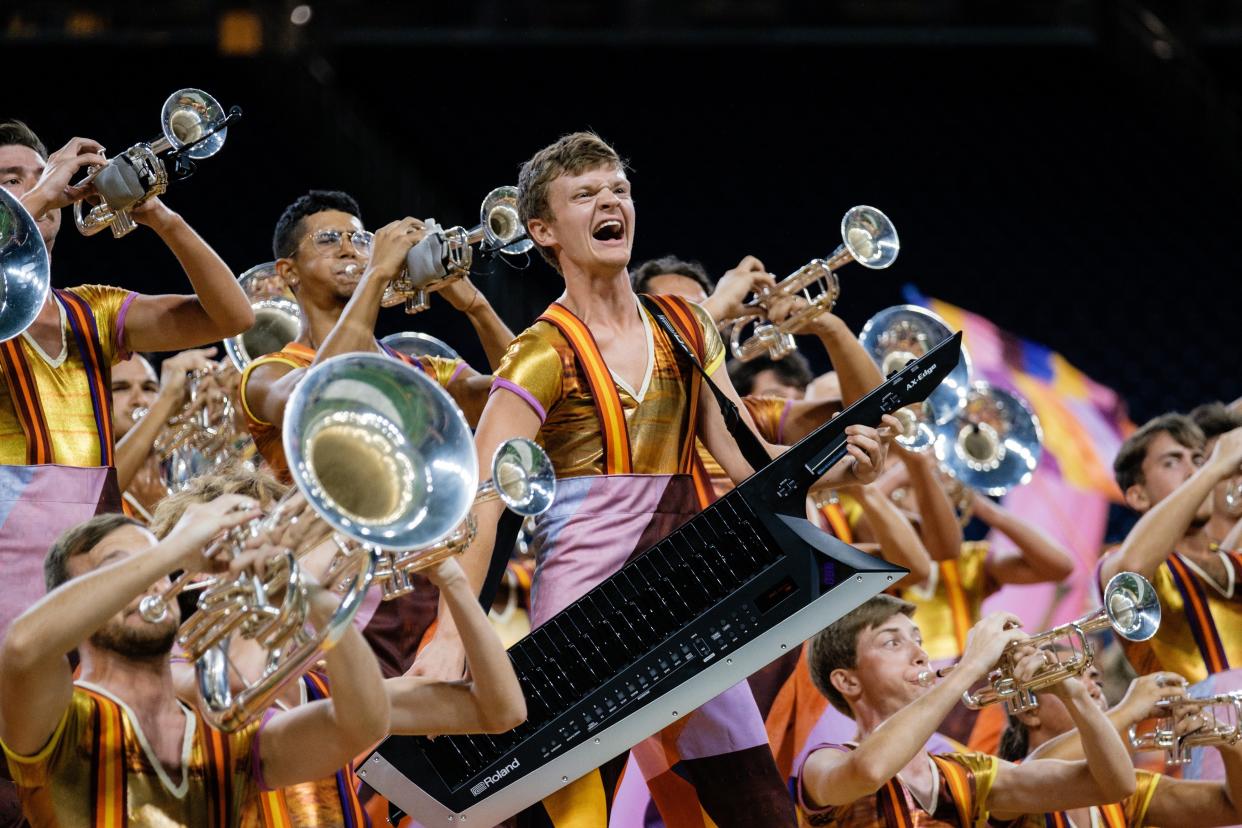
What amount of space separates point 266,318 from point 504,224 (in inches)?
37.6

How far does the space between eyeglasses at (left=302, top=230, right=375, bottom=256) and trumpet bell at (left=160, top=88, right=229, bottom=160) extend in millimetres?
701

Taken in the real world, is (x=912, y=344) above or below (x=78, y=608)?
above

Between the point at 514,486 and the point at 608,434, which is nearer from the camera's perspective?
the point at 514,486

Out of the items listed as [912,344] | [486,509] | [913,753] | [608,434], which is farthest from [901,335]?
[486,509]

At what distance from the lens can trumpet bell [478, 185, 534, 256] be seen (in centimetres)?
373

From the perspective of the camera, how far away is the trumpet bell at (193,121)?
3350 millimetres

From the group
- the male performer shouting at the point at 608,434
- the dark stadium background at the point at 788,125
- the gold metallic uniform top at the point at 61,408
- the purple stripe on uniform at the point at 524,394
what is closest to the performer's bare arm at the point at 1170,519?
the male performer shouting at the point at 608,434

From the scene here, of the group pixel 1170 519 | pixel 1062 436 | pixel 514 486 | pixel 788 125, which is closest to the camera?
pixel 514 486

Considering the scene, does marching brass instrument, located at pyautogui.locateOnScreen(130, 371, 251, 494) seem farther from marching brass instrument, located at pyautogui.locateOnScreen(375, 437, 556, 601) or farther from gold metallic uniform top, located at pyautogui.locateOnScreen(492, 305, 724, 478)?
marching brass instrument, located at pyautogui.locateOnScreen(375, 437, 556, 601)

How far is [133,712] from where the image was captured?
8.43 ft

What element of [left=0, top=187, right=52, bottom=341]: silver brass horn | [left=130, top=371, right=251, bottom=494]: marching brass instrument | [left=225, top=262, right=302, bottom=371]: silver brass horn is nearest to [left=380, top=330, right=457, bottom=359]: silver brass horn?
[left=225, top=262, right=302, bottom=371]: silver brass horn

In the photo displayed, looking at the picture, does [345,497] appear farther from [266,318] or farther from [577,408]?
[266,318]

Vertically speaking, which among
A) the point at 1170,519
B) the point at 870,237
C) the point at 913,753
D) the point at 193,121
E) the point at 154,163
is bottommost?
the point at 913,753

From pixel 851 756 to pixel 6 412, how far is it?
65.1 inches
